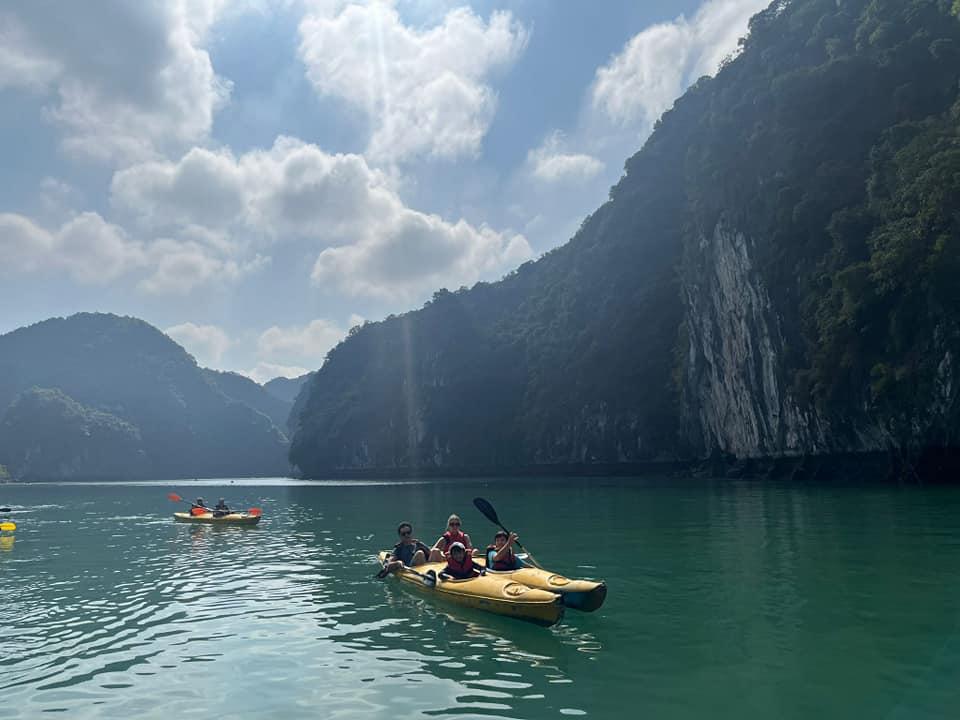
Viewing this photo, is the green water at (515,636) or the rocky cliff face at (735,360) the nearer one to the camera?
the green water at (515,636)

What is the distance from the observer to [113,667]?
974cm

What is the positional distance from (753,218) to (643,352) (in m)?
36.5

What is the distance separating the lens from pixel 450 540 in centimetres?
1593

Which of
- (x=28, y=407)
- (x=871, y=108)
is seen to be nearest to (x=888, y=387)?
(x=871, y=108)

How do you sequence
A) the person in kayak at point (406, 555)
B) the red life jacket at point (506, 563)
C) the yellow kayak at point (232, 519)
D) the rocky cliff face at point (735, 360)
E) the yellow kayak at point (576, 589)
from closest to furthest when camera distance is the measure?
the yellow kayak at point (576, 589) → the red life jacket at point (506, 563) → the person in kayak at point (406, 555) → the yellow kayak at point (232, 519) → the rocky cliff face at point (735, 360)

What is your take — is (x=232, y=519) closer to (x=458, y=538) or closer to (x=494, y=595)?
(x=458, y=538)

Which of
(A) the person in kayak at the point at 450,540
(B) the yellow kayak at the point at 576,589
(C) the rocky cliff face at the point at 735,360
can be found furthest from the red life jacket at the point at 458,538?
(C) the rocky cliff face at the point at 735,360

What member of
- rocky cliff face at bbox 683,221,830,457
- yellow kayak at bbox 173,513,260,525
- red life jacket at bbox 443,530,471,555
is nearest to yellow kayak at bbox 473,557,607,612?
red life jacket at bbox 443,530,471,555

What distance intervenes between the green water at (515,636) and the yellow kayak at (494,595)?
0.82 feet

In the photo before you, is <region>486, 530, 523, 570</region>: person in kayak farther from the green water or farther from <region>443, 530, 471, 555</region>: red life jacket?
<region>443, 530, 471, 555</region>: red life jacket

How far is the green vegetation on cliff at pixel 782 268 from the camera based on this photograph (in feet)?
133

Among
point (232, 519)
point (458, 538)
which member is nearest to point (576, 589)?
point (458, 538)

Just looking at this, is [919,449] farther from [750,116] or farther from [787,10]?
[787,10]

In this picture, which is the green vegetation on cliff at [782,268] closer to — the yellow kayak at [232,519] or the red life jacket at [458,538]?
the red life jacket at [458,538]
